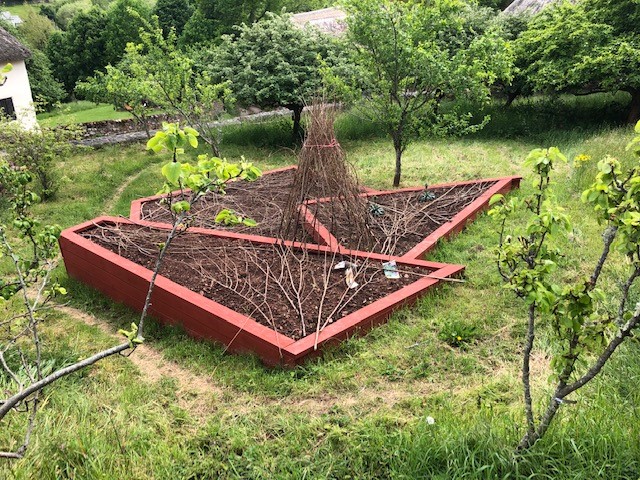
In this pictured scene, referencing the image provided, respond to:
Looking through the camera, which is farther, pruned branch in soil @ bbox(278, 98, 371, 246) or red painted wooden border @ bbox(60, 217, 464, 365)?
pruned branch in soil @ bbox(278, 98, 371, 246)

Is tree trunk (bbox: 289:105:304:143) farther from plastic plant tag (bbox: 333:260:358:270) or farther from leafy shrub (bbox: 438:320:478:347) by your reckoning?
leafy shrub (bbox: 438:320:478:347)

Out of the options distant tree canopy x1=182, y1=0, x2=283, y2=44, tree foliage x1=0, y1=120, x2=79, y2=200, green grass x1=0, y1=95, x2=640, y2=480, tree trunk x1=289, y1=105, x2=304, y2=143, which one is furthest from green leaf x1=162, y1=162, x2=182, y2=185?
distant tree canopy x1=182, y1=0, x2=283, y2=44

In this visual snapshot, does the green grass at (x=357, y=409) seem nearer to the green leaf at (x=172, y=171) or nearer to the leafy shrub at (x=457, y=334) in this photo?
the leafy shrub at (x=457, y=334)

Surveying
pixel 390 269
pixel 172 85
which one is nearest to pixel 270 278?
pixel 390 269

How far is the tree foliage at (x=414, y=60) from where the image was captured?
7.04m

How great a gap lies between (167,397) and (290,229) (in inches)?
102

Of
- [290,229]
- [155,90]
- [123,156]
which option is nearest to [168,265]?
[290,229]

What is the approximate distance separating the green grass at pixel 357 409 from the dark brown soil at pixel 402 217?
0.50m

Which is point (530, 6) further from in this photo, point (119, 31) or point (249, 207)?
point (119, 31)

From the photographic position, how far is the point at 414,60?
717 centimetres

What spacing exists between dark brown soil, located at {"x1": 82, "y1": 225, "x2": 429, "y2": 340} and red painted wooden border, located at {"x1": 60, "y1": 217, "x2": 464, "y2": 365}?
132mm

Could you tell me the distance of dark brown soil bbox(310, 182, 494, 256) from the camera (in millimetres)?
5633

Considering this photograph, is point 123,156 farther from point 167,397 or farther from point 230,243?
point 167,397

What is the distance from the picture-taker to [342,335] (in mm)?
3885
